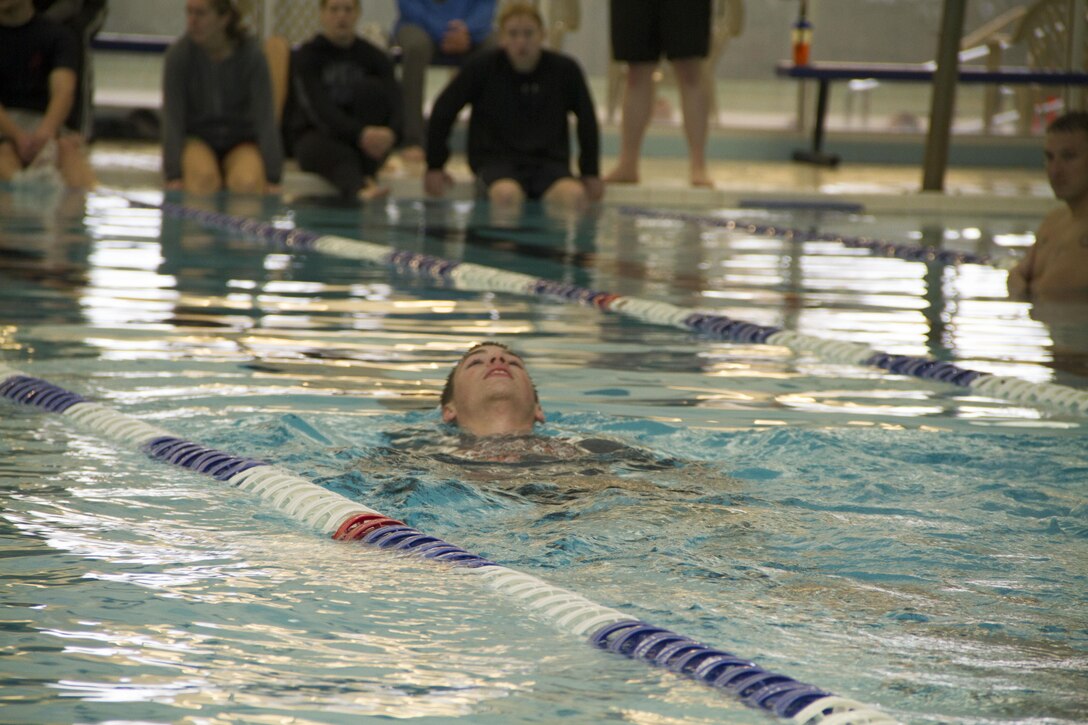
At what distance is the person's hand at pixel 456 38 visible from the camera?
1150 cm

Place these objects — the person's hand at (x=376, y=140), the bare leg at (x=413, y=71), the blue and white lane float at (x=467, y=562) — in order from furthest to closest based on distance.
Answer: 1. the bare leg at (x=413, y=71)
2. the person's hand at (x=376, y=140)
3. the blue and white lane float at (x=467, y=562)

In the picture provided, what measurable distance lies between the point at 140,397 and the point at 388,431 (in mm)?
750

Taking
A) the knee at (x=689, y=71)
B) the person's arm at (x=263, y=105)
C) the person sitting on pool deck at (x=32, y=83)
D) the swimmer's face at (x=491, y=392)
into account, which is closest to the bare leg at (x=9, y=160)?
the person sitting on pool deck at (x=32, y=83)

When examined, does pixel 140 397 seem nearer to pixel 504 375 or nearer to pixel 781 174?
pixel 504 375

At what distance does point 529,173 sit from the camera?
10.6 meters

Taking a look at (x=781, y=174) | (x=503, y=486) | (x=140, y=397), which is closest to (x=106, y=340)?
(x=140, y=397)

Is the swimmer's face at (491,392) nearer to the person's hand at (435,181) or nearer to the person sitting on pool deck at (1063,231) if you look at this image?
the person sitting on pool deck at (1063,231)

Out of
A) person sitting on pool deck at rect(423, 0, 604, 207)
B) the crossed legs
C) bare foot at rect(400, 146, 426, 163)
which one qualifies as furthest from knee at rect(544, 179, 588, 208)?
the crossed legs

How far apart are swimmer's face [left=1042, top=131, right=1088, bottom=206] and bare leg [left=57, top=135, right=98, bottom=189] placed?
260 inches

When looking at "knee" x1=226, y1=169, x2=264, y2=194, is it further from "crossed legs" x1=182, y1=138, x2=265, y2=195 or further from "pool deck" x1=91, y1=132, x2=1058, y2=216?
"pool deck" x1=91, y1=132, x2=1058, y2=216

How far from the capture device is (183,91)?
33.8 ft

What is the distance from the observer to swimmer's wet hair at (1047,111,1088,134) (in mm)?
6246

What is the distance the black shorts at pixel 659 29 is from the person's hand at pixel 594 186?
0.83 metres

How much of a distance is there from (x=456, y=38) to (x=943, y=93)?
355cm
